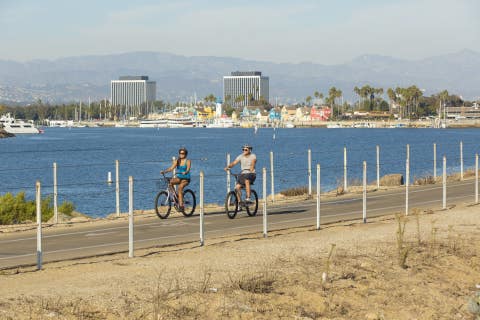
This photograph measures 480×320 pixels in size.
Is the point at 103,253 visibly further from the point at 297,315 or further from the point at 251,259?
the point at 297,315

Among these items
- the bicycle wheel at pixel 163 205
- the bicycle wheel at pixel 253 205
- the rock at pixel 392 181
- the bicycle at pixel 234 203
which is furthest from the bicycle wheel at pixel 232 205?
the rock at pixel 392 181

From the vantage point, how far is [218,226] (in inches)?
936

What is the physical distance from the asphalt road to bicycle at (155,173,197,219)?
0.26m

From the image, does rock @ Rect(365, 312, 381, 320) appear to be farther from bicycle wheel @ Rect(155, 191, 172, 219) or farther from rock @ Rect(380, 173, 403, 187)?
rock @ Rect(380, 173, 403, 187)

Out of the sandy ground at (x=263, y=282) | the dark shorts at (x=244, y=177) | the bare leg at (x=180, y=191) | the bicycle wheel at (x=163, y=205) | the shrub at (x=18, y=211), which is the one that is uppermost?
the dark shorts at (x=244, y=177)

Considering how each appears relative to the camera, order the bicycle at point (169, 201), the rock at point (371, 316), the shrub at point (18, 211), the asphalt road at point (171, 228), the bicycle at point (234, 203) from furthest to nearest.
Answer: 1. the shrub at point (18, 211)
2. the bicycle at point (169, 201)
3. the bicycle at point (234, 203)
4. the asphalt road at point (171, 228)
5. the rock at point (371, 316)

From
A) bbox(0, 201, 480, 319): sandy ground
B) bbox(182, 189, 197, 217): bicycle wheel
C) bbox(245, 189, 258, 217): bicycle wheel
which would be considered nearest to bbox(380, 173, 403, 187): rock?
bbox(245, 189, 258, 217): bicycle wheel

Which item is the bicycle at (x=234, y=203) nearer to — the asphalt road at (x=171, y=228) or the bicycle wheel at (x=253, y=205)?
the bicycle wheel at (x=253, y=205)

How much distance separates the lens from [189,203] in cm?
2588

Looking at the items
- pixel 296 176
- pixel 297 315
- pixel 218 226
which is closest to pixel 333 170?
pixel 296 176

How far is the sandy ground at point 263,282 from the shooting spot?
13.1 m

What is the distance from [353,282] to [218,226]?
856 cm

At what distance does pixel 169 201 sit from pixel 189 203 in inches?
23.7

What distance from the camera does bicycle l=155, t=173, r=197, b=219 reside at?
2527 cm
